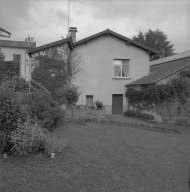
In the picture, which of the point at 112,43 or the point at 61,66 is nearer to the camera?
→ the point at 61,66

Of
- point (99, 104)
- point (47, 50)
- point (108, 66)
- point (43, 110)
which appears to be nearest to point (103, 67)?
point (108, 66)

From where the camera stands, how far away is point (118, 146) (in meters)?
6.25

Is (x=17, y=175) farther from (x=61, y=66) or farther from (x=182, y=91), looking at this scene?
(x=182, y=91)

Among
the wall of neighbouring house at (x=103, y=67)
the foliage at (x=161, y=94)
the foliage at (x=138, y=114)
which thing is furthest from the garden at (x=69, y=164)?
the wall of neighbouring house at (x=103, y=67)

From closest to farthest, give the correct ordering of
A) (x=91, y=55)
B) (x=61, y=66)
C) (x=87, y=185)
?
(x=87, y=185), (x=61, y=66), (x=91, y=55)

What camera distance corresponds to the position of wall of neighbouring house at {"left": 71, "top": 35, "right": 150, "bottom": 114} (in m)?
16.5

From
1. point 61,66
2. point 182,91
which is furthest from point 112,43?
point 182,91

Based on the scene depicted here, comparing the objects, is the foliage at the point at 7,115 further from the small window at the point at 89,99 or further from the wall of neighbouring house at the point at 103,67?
the small window at the point at 89,99

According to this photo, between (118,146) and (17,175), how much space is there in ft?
11.2

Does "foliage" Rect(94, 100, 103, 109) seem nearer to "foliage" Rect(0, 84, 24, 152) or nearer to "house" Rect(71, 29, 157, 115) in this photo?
"house" Rect(71, 29, 157, 115)

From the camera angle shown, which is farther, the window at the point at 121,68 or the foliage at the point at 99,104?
the window at the point at 121,68

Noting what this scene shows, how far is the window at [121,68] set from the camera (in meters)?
17.5

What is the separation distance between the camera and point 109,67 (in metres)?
17.1

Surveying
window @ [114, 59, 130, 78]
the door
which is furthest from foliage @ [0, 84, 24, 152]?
window @ [114, 59, 130, 78]
